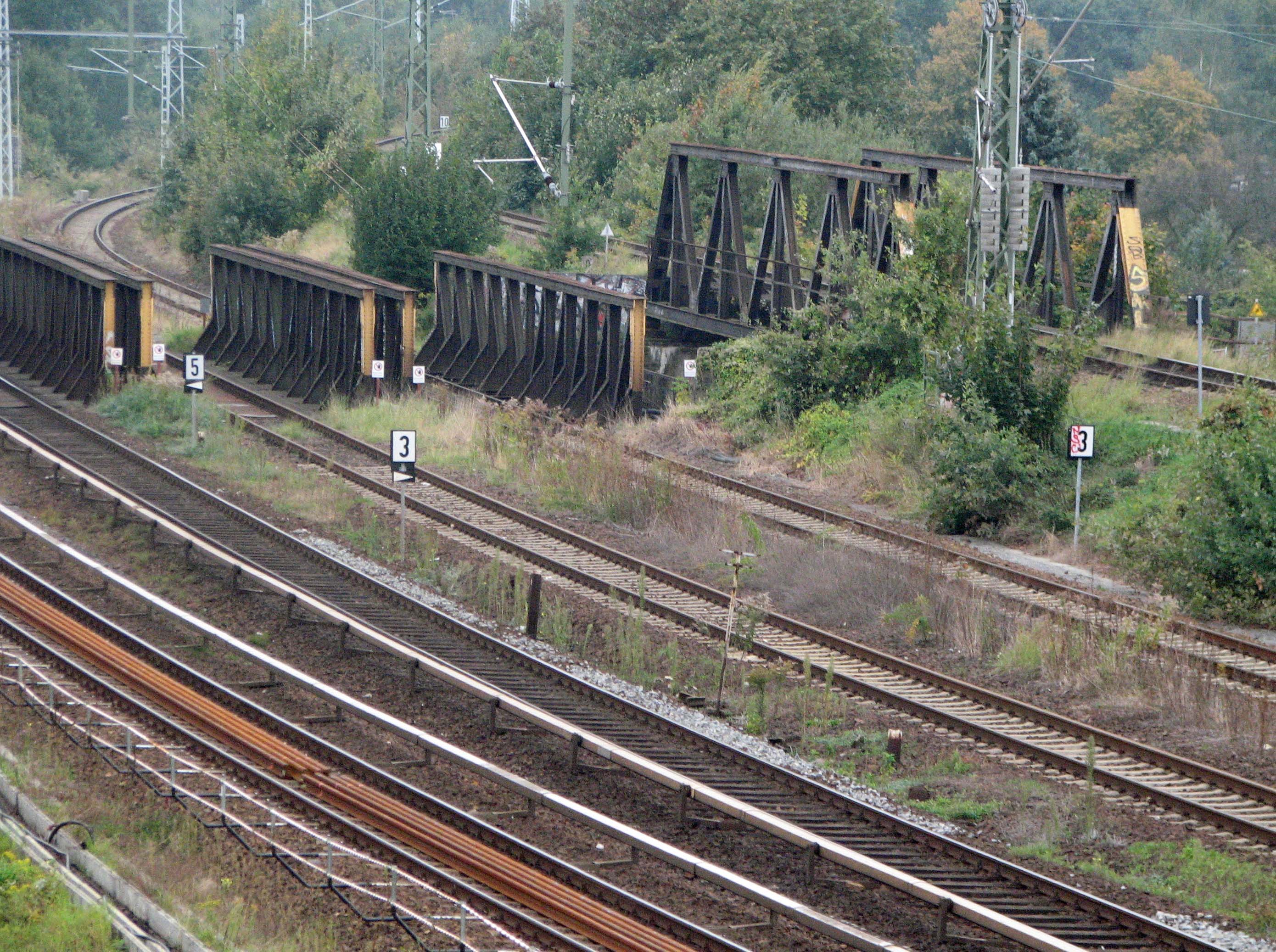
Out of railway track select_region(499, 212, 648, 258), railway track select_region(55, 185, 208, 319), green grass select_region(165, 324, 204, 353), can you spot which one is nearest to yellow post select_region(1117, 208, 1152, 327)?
railway track select_region(499, 212, 648, 258)

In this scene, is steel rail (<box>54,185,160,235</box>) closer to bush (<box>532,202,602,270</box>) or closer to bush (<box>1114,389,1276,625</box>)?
bush (<box>532,202,602,270</box>)

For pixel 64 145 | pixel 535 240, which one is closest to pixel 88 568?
pixel 535 240

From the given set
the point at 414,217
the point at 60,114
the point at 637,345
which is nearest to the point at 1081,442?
the point at 637,345

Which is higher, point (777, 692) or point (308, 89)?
point (308, 89)

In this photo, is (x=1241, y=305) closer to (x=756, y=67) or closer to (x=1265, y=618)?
(x=756, y=67)

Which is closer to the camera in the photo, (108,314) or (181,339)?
(108,314)

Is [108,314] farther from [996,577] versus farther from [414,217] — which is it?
[996,577]

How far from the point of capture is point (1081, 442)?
18.9m

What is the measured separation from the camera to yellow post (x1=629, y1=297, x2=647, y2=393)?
25562 millimetres

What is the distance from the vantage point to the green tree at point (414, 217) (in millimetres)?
34594

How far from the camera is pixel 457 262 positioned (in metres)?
30.0

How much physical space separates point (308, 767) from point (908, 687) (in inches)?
216

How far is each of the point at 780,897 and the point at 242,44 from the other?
A: 65.7 metres

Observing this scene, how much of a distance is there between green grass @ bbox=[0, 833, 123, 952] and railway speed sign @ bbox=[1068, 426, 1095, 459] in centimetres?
1358
